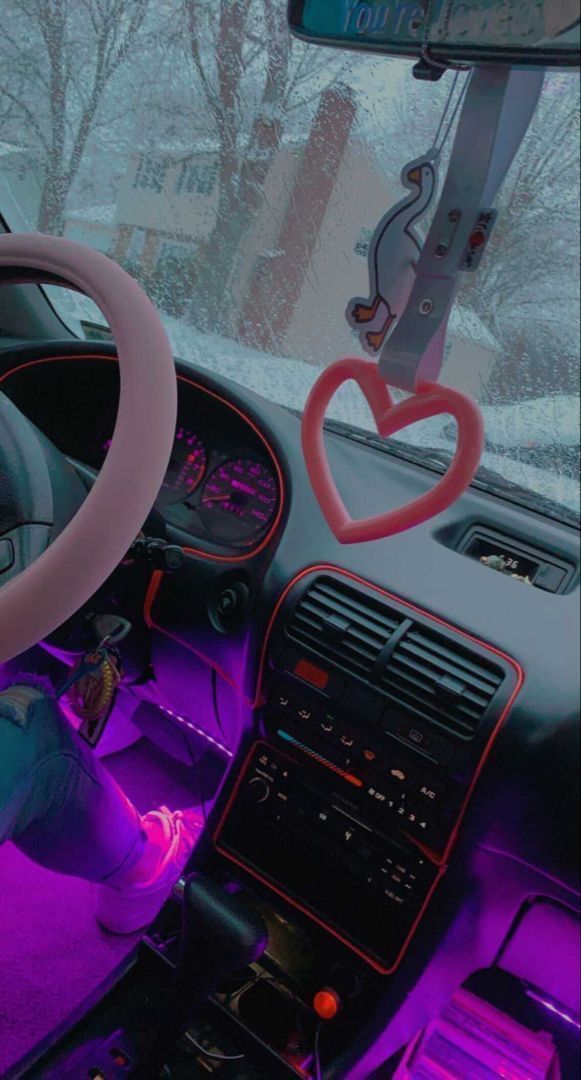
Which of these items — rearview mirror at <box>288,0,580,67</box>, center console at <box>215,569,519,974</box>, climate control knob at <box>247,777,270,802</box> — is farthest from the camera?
climate control knob at <box>247,777,270,802</box>

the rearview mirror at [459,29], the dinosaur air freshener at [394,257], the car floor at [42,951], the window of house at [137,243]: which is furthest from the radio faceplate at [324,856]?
the rearview mirror at [459,29]

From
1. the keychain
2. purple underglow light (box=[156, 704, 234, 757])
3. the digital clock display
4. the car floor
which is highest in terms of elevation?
the digital clock display

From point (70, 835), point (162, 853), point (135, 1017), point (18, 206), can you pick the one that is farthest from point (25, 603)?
point (18, 206)

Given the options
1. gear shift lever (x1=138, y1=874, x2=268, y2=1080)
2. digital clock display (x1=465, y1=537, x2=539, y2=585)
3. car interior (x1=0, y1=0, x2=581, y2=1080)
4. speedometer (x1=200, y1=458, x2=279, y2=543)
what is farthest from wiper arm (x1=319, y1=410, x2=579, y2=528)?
gear shift lever (x1=138, y1=874, x2=268, y2=1080)

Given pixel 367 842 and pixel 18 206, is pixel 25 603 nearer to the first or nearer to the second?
pixel 367 842

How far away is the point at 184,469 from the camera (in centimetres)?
195

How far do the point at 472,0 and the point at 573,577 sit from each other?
3.28 ft

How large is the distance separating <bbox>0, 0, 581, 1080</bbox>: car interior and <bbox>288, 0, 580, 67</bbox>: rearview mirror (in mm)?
317

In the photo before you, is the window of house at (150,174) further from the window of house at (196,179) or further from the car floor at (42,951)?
the car floor at (42,951)

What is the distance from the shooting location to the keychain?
1.55m

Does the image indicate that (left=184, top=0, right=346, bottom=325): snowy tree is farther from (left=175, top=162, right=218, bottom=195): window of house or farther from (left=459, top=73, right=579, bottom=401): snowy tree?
(left=459, top=73, right=579, bottom=401): snowy tree

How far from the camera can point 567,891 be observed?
1396 mm

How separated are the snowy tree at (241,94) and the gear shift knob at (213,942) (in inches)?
49.2

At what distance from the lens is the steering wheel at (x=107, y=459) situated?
82cm
